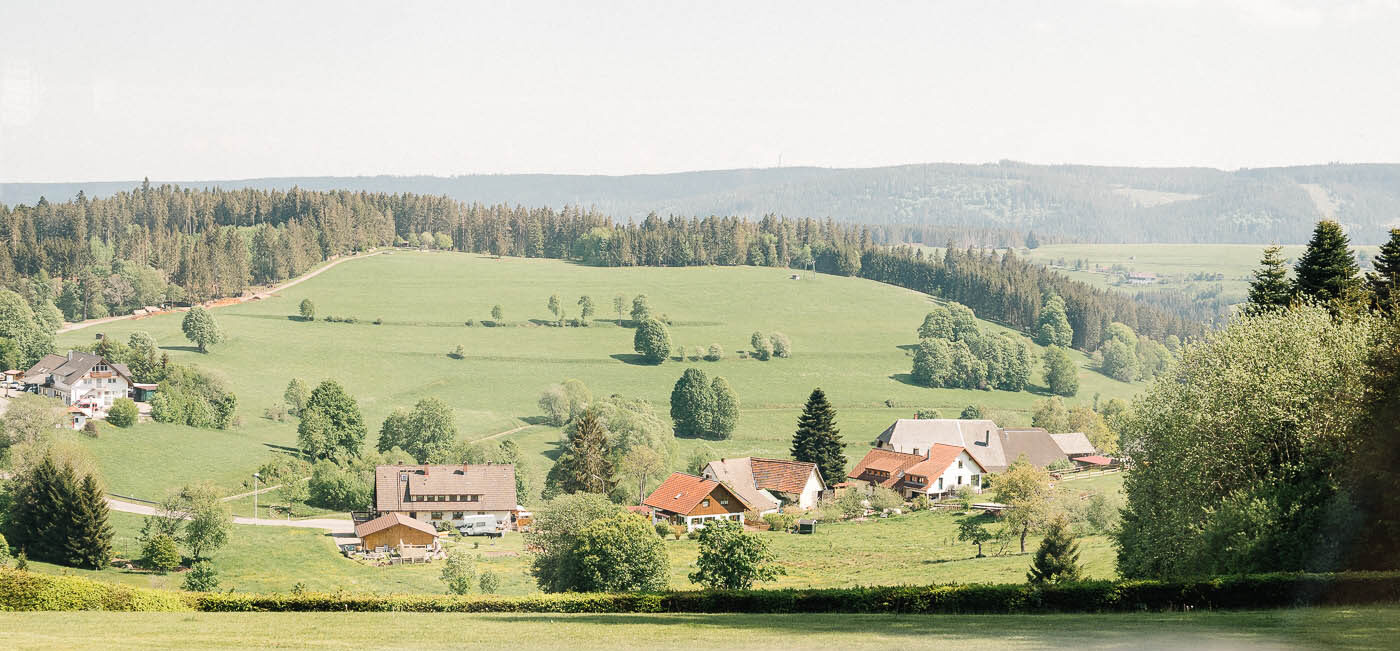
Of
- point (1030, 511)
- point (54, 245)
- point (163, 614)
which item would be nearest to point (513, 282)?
point (54, 245)

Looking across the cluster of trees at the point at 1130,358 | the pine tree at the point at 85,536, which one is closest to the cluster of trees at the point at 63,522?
→ the pine tree at the point at 85,536

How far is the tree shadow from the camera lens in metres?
114

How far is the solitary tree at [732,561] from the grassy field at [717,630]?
13815mm

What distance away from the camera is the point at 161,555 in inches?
1959

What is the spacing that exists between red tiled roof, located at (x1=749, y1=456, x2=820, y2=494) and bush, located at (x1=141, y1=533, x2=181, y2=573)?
37.0 m

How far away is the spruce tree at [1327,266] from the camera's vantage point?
3660cm

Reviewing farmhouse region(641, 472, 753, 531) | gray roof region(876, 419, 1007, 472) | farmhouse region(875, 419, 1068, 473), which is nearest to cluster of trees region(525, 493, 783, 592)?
farmhouse region(641, 472, 753, 531)

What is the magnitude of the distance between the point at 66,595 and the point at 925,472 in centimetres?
5744

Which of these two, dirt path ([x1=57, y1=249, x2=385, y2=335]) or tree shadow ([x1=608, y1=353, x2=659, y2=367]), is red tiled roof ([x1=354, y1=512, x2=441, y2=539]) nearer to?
tree shadow ([x1=608, y1=353, x2=659, y2=367])

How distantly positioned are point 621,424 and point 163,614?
59346 mm

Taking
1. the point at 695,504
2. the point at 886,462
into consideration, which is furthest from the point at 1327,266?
the point at 886,462

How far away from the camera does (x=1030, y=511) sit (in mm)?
49438

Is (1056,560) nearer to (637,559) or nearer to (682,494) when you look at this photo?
(637,559)

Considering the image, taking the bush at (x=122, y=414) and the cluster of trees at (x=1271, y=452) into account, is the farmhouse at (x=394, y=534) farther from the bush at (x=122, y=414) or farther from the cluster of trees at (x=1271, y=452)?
the cluster of trees at (x=1271, y=452)
